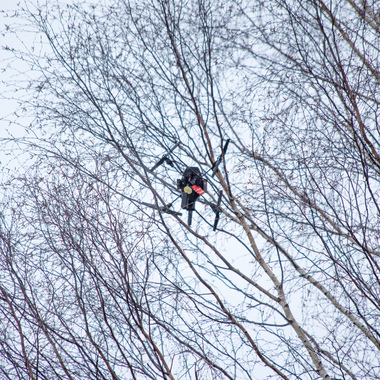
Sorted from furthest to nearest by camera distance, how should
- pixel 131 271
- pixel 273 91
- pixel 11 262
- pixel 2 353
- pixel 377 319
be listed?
pixel 273 91 < pixel 377 319 < pixel 11 262 < pixel 2 353 < pixel 131 271

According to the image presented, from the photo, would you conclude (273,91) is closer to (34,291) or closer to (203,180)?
(203,180)

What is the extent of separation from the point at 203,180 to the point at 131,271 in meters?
1.04

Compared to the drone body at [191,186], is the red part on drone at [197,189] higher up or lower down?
lower down

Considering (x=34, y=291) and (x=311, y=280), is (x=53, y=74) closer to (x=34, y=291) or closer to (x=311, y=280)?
(x=34, y=291)

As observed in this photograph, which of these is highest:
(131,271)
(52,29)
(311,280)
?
(52,29)

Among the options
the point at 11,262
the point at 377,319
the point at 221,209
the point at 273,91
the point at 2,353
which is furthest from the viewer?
the point at 273,91

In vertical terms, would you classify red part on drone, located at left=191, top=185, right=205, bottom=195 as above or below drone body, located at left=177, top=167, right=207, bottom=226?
below

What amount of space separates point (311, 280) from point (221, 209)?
41.0 inches

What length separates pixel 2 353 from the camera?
2.97 metres

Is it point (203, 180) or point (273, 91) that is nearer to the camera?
point (203, 180)

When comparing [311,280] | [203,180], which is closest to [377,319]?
A: [311,280]

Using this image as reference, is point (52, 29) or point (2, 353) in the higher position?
point (52, 29)

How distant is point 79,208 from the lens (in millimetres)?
2922

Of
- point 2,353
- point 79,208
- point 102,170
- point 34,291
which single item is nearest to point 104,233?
point 79,208
